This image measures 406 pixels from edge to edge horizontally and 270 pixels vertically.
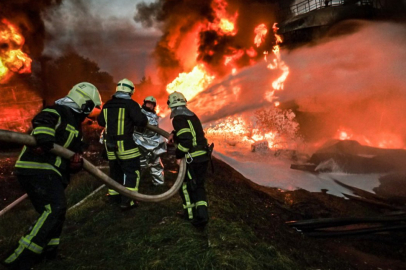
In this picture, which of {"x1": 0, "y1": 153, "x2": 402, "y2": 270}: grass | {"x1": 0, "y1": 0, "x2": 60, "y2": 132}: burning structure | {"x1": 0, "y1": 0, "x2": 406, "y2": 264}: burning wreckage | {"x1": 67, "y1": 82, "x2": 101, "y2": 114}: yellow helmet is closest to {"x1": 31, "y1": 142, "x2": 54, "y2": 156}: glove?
{"x1": 67, "y1": 82, "x2": 101, "y2": 114}: yellow helmet

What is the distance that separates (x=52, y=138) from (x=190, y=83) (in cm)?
1152

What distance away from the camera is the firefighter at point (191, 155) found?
4148mm

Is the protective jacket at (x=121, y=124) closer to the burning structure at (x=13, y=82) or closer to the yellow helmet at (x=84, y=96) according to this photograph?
the yellow helmet at (x=84, y=96)

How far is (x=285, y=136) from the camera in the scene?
14.1 metres

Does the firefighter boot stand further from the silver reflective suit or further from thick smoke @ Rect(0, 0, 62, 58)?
thick smoke @ Rect(0, 0, 62, 58)

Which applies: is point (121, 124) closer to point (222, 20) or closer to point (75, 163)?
point (75, 163)

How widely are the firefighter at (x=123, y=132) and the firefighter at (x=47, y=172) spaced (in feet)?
3.92

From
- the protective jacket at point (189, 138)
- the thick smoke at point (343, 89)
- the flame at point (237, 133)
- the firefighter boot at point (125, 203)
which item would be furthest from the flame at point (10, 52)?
the protective jacket at point (189, 138)

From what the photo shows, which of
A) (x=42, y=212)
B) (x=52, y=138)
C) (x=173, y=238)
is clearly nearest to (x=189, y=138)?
(x=173, y=238)

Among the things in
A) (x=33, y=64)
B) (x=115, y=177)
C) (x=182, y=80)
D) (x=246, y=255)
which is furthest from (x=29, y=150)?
(x=33, y=64)

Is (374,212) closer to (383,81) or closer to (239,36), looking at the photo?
(383,81)

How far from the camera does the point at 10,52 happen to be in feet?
41.9

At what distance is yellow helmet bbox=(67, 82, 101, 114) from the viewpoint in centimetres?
331

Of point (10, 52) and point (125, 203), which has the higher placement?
point (10, 52)
